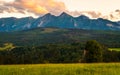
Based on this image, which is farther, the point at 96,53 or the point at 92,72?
A: the point at 96,53

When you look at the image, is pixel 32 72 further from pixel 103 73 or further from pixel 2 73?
pixel 103 73

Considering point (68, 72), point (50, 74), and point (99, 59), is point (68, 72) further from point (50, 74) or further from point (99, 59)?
point (99, 59)

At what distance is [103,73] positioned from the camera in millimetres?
→ 19781

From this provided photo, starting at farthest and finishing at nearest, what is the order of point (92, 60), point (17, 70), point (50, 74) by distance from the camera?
point (92, 60) → point (17, 70) → point (50, 74)

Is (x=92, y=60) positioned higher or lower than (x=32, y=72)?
lower

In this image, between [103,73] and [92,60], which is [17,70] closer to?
[103,73]

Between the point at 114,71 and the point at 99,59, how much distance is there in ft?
75.1

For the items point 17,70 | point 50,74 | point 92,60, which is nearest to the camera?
point 50,74

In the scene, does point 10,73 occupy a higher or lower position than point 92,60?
higher

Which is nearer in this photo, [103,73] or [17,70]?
[103,73]

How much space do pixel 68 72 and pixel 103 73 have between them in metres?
2.32

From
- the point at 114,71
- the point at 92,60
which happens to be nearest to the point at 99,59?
the point at 92,60

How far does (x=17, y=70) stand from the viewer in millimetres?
21266

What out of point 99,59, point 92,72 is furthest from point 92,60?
point 92,72
